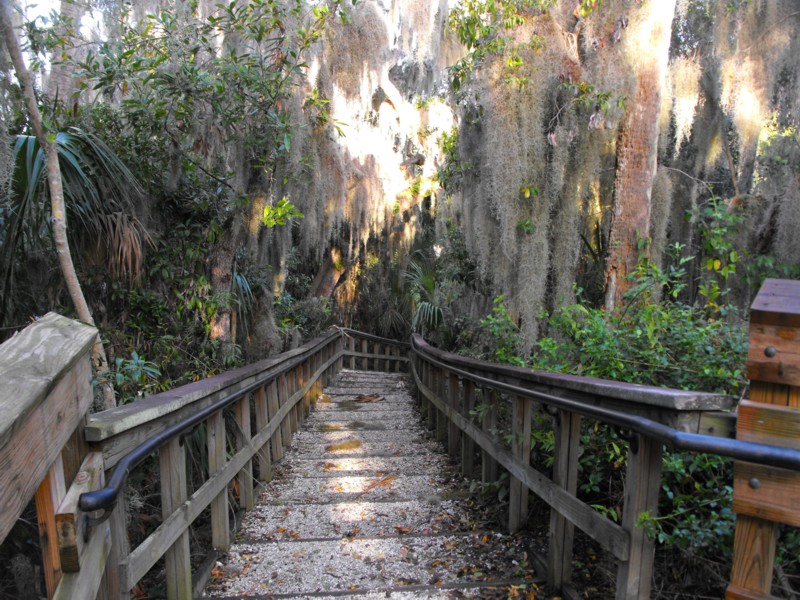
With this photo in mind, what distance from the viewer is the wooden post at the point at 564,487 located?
2090 millimetres

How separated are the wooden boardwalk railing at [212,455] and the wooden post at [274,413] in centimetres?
108

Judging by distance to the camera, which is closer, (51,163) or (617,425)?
(617,425)

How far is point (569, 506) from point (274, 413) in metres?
2.60

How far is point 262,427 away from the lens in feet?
11.7

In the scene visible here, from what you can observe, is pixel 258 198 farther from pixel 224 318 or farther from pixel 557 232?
pixel 557 232

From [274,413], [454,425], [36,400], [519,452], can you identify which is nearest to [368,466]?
[454,425]

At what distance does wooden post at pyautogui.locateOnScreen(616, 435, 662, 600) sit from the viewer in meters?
1.57

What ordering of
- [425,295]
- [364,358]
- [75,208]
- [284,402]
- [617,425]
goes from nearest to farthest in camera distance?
1. [617,425]
2. [75,208]
3. [284,402]
4. [425,295]
5. [364,358]

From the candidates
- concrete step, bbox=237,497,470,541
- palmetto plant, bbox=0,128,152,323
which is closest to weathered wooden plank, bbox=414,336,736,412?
concrete step, bbox=237,497,470,541

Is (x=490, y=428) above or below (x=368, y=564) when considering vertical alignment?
above

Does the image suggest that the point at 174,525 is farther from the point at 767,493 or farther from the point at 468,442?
the point at 468,442

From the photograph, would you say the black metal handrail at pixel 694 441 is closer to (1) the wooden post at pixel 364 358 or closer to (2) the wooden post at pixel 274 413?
(2) the wooden post at pixel 274 413

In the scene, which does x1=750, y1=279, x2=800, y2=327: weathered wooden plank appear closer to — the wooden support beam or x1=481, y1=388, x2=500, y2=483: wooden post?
x1=481, y1=388, x2=500, y2=483: wooden post

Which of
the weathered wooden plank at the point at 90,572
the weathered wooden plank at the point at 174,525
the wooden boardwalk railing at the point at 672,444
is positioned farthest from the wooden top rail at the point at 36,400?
the wooden boardwalk railing at the point at 672,444
